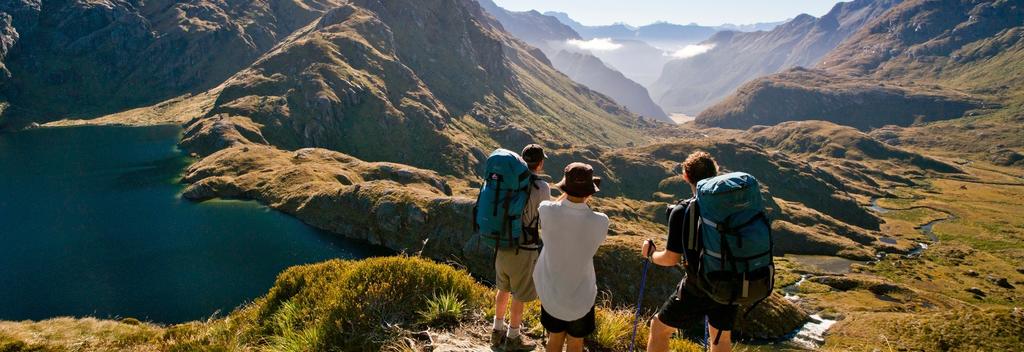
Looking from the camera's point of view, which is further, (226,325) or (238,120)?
(238,120)

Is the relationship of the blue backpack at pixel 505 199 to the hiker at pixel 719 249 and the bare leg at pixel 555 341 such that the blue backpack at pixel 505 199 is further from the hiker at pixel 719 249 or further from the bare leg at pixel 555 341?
the hiker at pixel 719 249

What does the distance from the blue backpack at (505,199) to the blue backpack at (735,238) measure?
3.30 metres

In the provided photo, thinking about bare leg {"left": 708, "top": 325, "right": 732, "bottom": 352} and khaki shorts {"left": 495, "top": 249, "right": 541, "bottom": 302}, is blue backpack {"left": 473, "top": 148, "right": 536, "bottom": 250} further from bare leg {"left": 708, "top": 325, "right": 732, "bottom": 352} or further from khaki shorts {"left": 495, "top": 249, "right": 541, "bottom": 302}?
bare leg {"left": 708, "top": 325, "right": 732, "bottom": 352}

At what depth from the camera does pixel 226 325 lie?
13.8 metres

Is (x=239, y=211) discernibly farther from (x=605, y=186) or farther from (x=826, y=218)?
(x=826, y=218)

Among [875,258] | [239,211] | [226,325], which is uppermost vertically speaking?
[226,325]

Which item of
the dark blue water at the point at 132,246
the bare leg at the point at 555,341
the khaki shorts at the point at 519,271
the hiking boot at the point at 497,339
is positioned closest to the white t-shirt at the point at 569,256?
the bare leg at the point at 555,341

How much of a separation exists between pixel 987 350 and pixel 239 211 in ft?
367

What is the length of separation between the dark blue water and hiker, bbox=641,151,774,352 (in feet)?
202

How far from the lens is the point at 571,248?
7.64 meters

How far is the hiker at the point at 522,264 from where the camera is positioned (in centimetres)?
954

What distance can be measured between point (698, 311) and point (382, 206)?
87.3 metres

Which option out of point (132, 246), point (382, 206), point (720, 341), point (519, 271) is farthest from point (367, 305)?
point (132, 246)

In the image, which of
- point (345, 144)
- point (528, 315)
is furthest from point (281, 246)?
point (345, 144)
